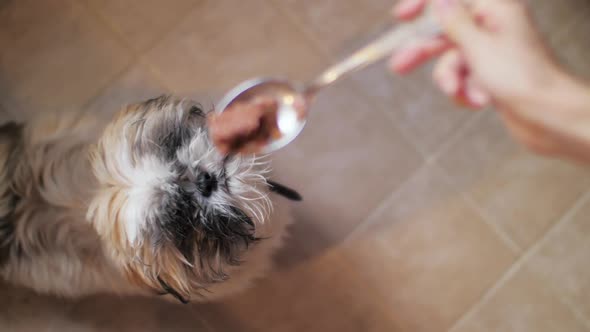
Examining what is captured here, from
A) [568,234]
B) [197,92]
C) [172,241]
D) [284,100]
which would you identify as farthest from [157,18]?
[568,234]

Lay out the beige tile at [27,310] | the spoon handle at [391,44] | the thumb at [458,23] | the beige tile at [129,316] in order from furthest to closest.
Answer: the beige tile at [129,316], the beige tile at [27,310], the spoon handle at [391,44], the thumb at [458,23]

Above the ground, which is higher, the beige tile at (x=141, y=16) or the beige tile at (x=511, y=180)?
the beige tile at (x=141, y=16)

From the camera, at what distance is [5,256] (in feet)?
3.90

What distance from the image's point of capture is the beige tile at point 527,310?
5.70 feet

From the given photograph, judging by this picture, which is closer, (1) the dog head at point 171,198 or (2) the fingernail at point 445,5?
(2) the fingernail at point 445,5

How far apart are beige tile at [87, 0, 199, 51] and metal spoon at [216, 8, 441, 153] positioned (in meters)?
0.79

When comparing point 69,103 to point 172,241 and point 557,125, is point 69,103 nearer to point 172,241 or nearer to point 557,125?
point 172,241

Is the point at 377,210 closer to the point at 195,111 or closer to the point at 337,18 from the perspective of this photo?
the point at 337,18

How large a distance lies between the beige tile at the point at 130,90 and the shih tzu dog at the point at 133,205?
1.43ft

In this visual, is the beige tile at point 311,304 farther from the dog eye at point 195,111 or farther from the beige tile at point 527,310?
the dog eye at point 195,111

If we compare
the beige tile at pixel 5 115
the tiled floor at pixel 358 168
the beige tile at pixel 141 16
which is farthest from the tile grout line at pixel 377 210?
the beige tile at pixel 5 115

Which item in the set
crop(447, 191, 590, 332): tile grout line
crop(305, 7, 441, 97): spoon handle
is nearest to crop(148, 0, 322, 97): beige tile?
crop(305, 7, 441, 97): spoon handle

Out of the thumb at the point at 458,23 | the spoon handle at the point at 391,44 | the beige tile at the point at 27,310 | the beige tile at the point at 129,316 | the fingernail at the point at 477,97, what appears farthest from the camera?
the beige tile at the point at 129,316

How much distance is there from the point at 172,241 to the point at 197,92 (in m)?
0.81
